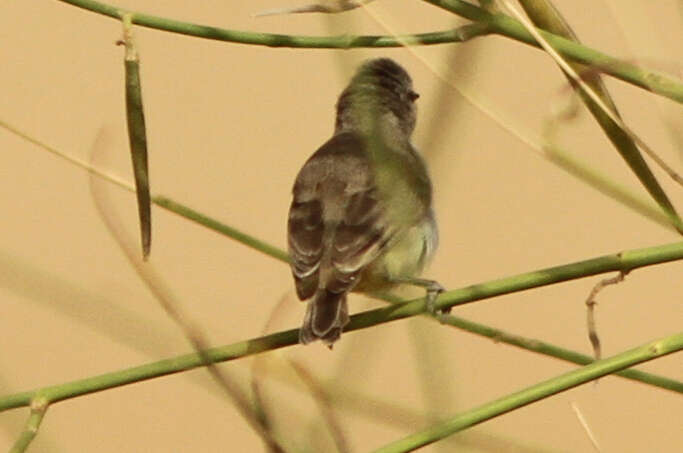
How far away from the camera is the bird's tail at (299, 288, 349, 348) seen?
2875 millimetres

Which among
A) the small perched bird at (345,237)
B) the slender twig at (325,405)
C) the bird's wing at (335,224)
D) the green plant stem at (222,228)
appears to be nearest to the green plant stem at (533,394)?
the slender twig at (325,405)

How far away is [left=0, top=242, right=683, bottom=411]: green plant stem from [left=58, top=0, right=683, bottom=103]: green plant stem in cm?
17

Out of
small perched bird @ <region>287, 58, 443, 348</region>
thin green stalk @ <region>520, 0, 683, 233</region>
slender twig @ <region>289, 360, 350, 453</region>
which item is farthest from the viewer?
small perched bird @ <region>287, 58, 443, 348</region>

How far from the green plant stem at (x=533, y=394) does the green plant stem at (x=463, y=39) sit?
0.24m

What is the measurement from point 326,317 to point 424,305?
1.41 meters

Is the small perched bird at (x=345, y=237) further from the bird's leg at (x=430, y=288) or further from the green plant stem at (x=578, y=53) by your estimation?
the green plant stem at (x=578, y=53)

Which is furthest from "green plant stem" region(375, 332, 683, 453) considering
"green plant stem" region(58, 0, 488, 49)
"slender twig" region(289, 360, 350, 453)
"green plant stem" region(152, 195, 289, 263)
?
"green plant stem" region(152, 195, 289, 263)

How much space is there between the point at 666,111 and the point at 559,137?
0.60 ft

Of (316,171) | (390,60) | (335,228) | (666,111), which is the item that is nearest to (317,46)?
(666,111)

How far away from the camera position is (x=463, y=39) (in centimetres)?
141

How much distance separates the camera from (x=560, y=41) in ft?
4.90

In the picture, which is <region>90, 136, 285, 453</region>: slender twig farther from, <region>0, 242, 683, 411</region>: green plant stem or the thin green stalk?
the thin green stalk

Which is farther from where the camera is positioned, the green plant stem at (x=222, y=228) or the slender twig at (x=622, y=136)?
the green plant stem at (x=222, y=228)

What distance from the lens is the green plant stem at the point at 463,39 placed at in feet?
4.71
